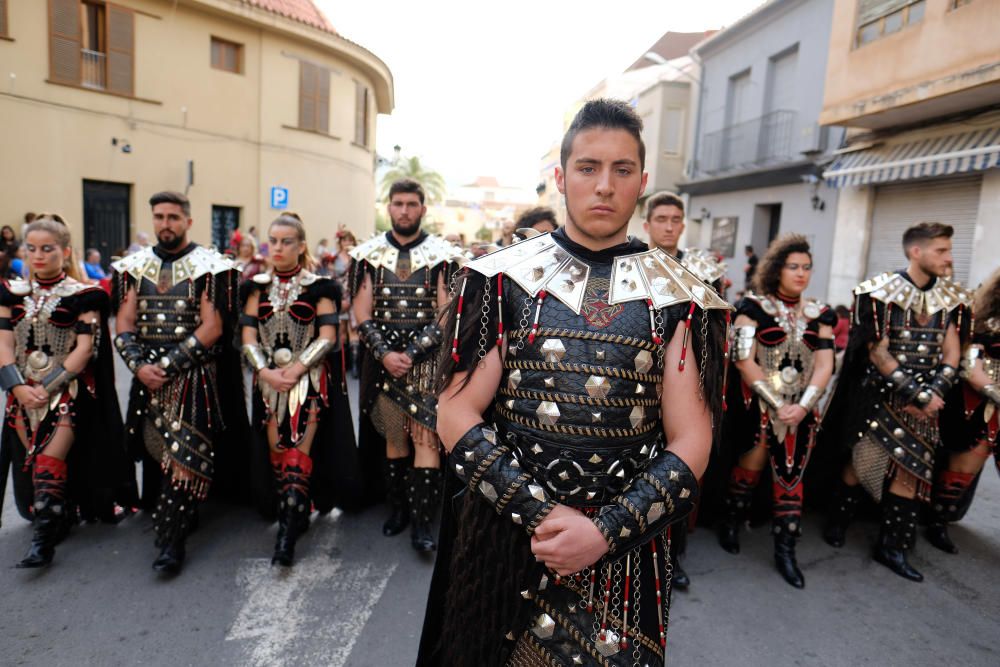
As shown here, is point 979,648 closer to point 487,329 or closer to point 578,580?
point 578,580

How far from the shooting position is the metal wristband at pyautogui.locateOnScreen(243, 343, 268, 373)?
3781 mm

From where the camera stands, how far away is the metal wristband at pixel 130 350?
12.0ft

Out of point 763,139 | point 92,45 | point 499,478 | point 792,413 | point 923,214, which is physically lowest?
point 792,413

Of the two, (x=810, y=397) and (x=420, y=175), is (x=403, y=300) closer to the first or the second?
(x=810, y=397)

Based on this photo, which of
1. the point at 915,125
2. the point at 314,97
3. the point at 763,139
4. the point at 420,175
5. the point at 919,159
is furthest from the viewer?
the point at 420,175

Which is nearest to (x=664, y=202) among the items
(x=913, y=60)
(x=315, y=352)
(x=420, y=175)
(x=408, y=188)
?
(x=408, y=188)

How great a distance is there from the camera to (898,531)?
4016 millimetres

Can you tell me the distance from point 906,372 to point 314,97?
659 inches

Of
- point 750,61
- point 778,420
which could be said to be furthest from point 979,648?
point 750,61

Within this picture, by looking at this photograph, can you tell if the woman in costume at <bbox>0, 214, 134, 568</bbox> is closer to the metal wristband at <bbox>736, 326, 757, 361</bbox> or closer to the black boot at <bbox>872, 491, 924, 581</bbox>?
the metal wristband at <bbox>736, 326, 757, 361</bbox>

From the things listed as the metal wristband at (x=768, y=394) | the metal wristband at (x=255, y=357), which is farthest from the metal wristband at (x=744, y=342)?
the metal wristband at (x=255, y=357)

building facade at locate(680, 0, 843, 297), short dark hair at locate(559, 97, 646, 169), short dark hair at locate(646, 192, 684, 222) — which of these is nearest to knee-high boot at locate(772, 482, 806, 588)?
short dark hair at locate(646, 192, 684, 222)

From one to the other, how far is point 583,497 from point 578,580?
246 millimetres

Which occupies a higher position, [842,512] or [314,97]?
[314,97]
